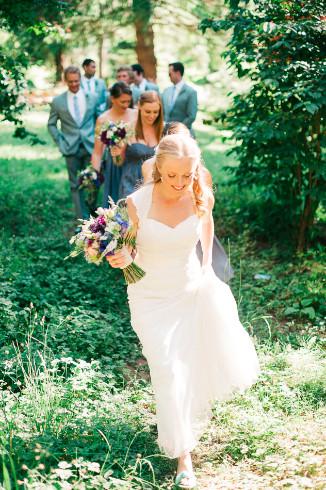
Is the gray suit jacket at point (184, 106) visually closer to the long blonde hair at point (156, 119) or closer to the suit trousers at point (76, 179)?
the suit trousers at point (76, 179)

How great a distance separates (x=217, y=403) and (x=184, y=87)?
22.4ft

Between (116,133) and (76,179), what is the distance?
213 centimetres

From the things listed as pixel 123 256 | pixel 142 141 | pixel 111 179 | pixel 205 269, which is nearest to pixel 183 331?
pixel 205 269

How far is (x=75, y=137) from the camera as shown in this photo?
27.9 feet

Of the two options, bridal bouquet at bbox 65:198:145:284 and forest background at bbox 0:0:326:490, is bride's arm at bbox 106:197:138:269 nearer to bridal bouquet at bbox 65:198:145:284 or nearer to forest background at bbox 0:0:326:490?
bridal bouquet at bbox 65:198:145:284

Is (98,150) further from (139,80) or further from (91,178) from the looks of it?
(139,80)

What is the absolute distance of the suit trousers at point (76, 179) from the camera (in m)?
8.64

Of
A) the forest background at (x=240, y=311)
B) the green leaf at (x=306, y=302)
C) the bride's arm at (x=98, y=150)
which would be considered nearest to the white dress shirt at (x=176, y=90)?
the forest background at (x=240, y=311)

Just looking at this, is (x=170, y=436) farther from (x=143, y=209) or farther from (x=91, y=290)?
(x=91, y=290)

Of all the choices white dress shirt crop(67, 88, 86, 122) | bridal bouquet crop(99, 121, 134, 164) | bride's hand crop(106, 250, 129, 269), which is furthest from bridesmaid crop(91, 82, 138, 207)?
bride's hand crop(106, 250, 129, 269)

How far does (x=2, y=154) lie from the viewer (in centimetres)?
1341

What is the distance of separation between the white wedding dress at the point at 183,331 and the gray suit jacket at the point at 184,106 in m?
6.11

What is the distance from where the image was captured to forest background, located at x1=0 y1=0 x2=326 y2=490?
3393mm

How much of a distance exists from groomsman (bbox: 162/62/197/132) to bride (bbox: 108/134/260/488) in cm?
596
